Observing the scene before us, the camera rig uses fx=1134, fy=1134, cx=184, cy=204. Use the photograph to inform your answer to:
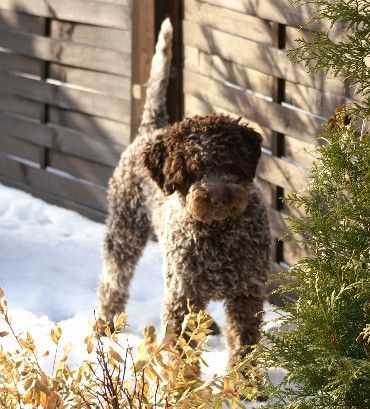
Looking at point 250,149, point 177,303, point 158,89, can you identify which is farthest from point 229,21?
→ point 177,303

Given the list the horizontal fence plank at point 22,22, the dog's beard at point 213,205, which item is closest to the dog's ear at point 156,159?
the dog's beard at point 213,205

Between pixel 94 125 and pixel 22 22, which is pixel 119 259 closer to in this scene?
pixel 94 125

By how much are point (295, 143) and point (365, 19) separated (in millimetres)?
3280

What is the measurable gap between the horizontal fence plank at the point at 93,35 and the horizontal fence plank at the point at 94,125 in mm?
566

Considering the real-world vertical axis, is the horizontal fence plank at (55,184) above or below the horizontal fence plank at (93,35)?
below

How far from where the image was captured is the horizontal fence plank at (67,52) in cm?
830

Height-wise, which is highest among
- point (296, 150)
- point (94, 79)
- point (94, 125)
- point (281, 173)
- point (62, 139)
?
point (296, 150)

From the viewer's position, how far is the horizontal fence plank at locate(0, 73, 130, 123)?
8383 millimetres

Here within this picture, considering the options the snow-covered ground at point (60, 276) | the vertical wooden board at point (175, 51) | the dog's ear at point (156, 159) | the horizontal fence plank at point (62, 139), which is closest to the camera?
the dog's ear at point (156, 159)

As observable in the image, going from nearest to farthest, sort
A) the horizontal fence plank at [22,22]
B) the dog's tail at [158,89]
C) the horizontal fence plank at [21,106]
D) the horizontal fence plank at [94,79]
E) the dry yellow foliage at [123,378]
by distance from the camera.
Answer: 1. the dry yellow foliage at [123,378]
2. the dog's tail at [158,89]
3. the horizontal fence plank at [94,79]
4. the horizontal fence plank at [22,22]
5. the horizontal fence plank at [21,106]

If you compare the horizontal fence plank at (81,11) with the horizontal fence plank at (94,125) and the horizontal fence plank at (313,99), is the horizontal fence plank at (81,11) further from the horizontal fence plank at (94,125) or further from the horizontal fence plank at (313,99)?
the horizontal fence plank at (313,99)

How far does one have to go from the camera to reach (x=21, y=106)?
371 inches

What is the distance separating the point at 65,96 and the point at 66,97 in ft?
0.05

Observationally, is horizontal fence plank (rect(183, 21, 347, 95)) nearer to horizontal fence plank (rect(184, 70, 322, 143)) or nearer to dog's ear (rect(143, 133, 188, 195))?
horizontal fence plank (rect(184, 70, 322, 143))
